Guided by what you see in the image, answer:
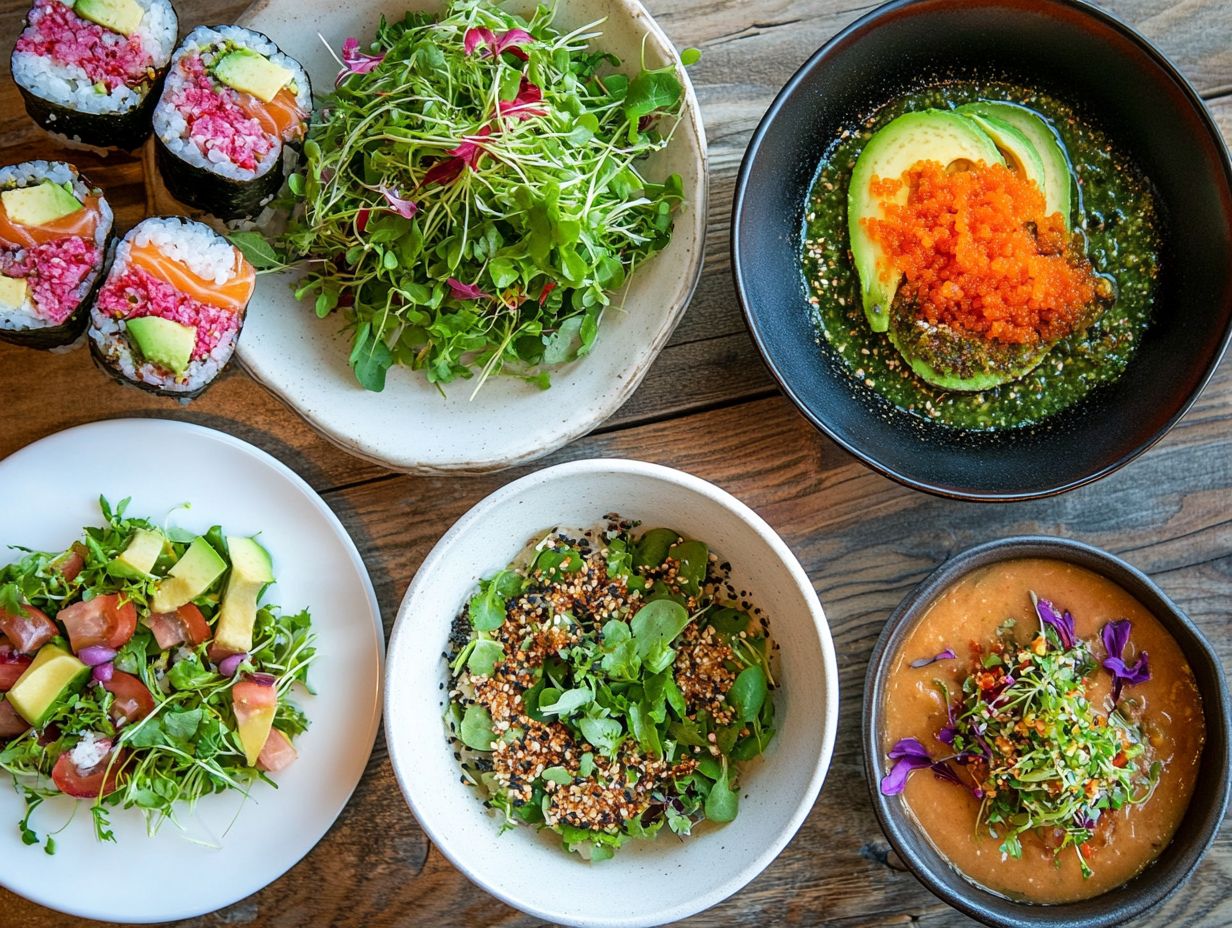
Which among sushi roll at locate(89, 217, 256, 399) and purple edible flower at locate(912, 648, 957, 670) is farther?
purple edible flower at locate(912, 648, 957, 670)

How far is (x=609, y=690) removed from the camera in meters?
1.74

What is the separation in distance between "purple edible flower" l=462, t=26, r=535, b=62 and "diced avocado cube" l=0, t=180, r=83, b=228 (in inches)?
28.1

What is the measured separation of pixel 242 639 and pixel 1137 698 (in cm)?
162

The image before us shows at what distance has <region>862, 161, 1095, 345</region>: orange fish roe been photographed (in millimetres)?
1709

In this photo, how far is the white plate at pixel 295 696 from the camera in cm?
178

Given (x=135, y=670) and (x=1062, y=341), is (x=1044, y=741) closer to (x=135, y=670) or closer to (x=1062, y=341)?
(x=1062, y=341)

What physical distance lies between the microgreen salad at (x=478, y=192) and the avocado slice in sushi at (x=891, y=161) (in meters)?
0.36

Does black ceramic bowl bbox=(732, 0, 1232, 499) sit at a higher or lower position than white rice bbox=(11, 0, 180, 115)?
lower

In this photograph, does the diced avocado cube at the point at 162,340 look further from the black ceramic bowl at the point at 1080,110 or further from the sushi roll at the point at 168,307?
the black ceramic bowl at the point at 1080,110

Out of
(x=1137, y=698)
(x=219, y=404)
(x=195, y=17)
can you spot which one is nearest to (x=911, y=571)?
(x=1137, y=698)

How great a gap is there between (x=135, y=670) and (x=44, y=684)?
15 cm

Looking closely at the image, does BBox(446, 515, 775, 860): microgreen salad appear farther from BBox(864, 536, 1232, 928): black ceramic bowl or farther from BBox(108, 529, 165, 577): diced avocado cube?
BBox(108, 529, 165, 577): diced avocado cube

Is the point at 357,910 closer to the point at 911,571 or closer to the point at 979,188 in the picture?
the point at 911,571

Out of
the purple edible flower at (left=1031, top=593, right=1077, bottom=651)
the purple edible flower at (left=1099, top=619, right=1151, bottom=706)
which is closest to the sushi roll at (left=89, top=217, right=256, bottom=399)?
the purple edible flower at (left=1031, top=593, right=1077, bottom=651)
